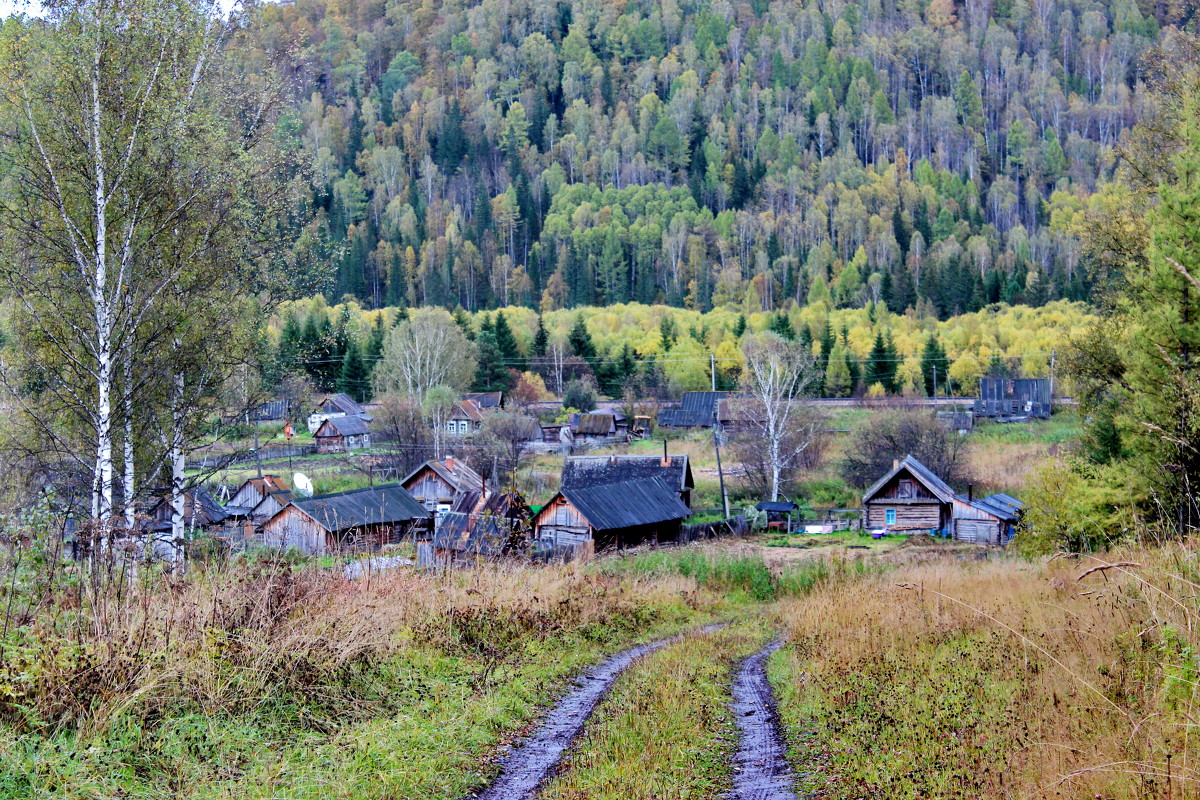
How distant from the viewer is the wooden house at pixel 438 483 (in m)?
41.7

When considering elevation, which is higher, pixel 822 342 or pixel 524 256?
pixel 524 256

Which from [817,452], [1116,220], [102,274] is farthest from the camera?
[817,452]

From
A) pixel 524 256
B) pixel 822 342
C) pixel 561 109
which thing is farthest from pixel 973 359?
pixel 561 109

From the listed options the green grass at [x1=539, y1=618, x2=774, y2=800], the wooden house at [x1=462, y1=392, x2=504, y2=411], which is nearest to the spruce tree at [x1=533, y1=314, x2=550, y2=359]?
the wooden house at [x1=462, y1=392, x2=504, y2=411]

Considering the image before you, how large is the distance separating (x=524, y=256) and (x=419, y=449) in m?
97.3

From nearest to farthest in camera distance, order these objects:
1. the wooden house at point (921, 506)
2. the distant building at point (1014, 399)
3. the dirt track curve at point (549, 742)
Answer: the dirt track curve at point (549, 742) < the wooden house at point (921, 506) < the distant building at point (1014, 399)

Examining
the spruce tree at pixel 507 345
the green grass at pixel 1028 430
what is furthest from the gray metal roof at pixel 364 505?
the spruce tree at pixel 507 345

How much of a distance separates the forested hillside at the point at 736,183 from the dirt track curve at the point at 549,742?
3938 inches

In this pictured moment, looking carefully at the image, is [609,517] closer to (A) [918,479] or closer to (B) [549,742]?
(A) [918,479]

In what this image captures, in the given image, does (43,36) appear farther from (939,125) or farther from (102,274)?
(939,125)

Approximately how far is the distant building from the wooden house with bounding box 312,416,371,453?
42.8 metres

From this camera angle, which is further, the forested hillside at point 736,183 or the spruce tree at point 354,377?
the forested hillside at point 736,183

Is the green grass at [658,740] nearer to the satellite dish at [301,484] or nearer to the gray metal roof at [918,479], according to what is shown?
the gray metal roof at [918,479]

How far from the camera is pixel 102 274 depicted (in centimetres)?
1129
